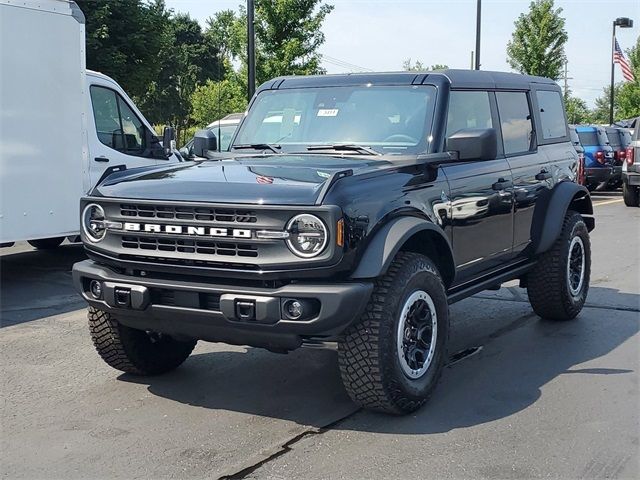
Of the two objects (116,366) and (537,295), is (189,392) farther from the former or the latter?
(537,295)

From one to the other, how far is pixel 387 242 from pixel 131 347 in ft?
6.11

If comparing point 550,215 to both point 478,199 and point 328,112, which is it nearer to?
point 478,199

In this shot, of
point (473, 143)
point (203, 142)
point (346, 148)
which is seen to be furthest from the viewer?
point (203, 142)

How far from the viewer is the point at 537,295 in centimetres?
668

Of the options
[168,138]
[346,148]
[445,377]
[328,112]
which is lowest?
[445,377]

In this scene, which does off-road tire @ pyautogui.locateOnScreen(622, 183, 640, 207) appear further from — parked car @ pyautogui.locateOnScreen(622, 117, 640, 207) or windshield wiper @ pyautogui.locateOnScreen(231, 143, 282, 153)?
windshield wiper @ pyautogui.locateOnScreen(231, 143, 282, 153)

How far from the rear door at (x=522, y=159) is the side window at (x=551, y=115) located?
0.88ft

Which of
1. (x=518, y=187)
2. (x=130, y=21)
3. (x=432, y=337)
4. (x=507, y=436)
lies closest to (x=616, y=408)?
(x=507, y=436)

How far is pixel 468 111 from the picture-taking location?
570 cm

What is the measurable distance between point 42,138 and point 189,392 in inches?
176

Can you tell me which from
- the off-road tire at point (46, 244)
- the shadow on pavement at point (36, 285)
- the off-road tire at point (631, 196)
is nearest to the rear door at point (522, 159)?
the shadow on pavement at point (36, 285)

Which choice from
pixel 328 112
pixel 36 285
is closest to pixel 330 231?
pixel 328 112

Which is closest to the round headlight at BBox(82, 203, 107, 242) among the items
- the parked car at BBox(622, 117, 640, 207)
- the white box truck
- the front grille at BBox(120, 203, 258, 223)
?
the front grille at BBox(120, 203, 258, 223)

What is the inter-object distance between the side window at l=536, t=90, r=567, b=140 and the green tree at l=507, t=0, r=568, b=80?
26.6 meters
